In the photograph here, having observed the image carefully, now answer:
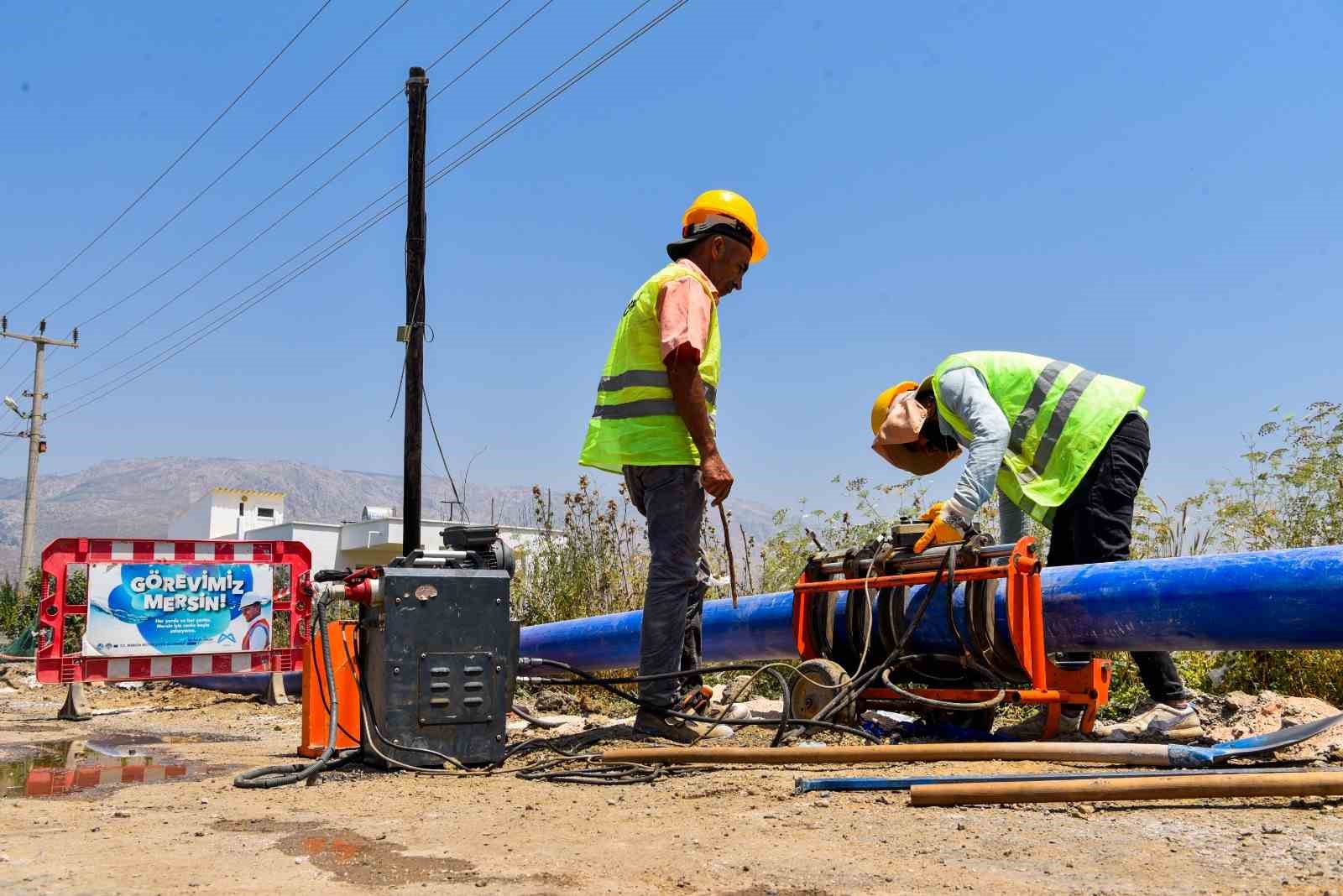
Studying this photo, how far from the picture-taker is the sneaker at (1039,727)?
4.32 metres

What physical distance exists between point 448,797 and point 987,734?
6.53ft

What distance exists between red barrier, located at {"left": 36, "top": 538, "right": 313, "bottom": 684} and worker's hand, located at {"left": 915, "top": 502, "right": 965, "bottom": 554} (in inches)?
203

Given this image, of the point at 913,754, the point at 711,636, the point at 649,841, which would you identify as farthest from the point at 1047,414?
the point at 649,841

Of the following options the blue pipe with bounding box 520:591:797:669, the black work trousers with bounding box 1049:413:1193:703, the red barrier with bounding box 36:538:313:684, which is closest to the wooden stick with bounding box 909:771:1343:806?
the black work trousers with bounding box 1049:413:1193:703

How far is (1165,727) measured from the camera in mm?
4371

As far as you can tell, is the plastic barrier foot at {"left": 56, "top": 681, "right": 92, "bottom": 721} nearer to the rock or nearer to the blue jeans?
the rock

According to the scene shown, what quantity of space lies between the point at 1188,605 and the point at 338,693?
3312 mm

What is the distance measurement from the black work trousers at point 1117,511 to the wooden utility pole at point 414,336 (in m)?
8.83

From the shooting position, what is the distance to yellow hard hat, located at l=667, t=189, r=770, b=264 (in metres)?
5.02

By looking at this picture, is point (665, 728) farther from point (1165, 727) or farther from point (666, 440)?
point (1165, 727)

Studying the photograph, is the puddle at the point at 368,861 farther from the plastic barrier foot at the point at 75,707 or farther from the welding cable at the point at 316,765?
the plastic barrier foot at the point at 75,707

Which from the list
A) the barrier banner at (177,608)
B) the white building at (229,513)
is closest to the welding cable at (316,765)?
the barrier banner at (177,608)

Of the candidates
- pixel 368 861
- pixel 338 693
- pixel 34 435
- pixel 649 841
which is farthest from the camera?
pixel 34 435

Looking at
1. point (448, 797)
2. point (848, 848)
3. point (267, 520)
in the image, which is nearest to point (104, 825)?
point (448, 797)
